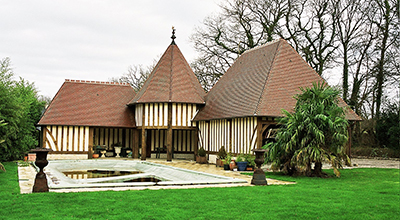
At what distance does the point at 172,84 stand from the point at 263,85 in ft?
17.5

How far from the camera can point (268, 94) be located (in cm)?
1548

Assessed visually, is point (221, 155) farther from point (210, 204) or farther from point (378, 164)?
point (210, 204)

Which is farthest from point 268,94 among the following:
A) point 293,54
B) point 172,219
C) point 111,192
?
point 172,219

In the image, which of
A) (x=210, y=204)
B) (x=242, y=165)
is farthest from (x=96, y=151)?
(x=210, y=204)

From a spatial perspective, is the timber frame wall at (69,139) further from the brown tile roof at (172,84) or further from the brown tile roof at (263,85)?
the brown tile roof at (263,85)

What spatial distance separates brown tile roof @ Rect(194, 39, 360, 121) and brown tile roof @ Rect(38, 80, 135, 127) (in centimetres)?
526

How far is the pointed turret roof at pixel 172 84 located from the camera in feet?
61.8

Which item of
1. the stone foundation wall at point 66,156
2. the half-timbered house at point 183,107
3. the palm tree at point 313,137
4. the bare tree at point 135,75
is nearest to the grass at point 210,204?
the palm tree at point 313,137

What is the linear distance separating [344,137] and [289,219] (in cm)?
606

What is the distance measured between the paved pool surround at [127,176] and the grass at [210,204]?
101 centimetres

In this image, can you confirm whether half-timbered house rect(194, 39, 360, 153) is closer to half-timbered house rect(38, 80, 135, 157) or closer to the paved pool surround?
the paved pool surround

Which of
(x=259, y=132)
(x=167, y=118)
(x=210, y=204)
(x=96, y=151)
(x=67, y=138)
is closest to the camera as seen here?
(x=210, y=204)

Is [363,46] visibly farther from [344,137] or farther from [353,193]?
[353,193]

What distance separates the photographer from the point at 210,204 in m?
6.43
